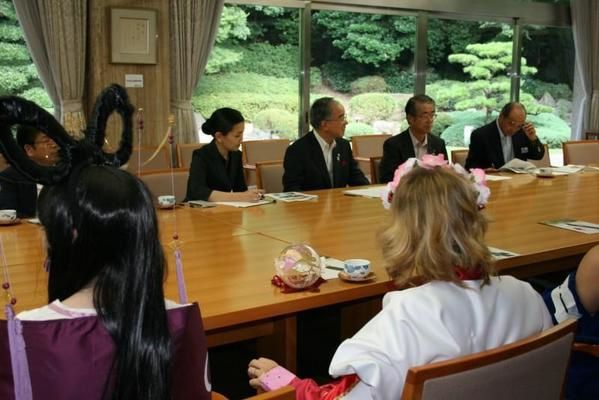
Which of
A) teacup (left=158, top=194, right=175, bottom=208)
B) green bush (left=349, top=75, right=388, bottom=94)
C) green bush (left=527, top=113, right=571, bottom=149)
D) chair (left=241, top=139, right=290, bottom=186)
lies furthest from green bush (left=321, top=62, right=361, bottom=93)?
teacup (left=158, top=194, right=175, bottom=208)

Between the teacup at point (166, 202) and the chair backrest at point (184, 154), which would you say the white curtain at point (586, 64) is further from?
the teacup at point (166, 202)

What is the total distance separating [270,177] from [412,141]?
3.52 ft

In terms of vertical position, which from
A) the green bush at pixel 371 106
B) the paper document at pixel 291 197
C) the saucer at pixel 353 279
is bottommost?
the saucer at pixel 353 279

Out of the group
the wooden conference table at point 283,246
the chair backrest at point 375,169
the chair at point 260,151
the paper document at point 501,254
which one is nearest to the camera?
the wooden conference table at point 283,246

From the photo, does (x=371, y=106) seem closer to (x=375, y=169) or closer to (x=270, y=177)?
(x=375, y=169)

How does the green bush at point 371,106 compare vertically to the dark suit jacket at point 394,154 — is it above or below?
above

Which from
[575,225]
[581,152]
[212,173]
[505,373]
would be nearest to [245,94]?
[212,173]

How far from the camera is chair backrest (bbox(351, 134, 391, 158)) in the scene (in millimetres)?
5762

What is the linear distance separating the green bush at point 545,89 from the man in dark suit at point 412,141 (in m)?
4.10

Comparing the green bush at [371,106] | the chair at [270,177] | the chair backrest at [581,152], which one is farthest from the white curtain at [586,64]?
the chair at [270,177]

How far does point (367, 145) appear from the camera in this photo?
5820 mm

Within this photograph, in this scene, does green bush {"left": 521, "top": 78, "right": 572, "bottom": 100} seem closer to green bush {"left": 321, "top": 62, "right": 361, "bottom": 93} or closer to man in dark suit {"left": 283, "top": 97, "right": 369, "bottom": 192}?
green bush {"left": 321, "top": 62, "right": 361, "bottom": 93}

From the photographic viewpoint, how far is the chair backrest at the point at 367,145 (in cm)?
576

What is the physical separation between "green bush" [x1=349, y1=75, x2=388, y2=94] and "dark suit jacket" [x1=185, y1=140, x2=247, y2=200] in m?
3.29
